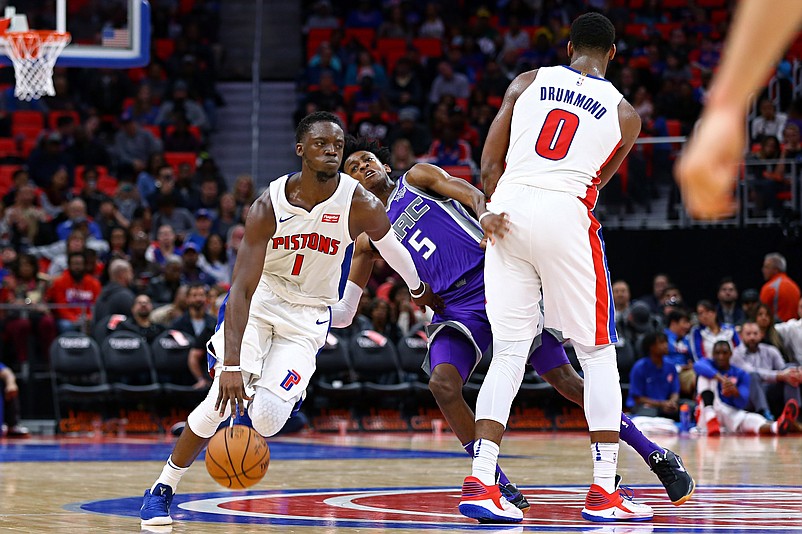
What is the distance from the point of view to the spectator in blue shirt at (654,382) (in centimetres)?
1361

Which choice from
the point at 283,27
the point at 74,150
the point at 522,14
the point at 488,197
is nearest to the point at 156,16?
the point at 283,27

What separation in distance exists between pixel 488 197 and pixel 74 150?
13.5 metres

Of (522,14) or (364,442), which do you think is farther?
(522,14)

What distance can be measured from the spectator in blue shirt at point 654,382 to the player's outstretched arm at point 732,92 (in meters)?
12.0

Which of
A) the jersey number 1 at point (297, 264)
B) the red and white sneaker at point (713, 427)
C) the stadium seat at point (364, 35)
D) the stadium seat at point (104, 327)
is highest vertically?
the stadium seat at point (364, 35)

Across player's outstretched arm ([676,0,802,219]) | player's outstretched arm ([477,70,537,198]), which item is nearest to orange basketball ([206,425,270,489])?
player's outstretched arm ([477,70,537,198])

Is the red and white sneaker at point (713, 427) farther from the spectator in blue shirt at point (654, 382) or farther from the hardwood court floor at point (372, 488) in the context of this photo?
the hardwood court floor at point (372, 488)

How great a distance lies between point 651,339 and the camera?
44.3 ft

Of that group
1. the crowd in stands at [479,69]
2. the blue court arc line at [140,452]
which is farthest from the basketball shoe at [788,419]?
the blue court arc line at [140,452]

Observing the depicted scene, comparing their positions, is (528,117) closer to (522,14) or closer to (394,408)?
(394,408)

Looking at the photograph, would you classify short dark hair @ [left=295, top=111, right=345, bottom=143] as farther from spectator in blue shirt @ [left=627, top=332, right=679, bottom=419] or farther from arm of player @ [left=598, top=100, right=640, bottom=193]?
spectator in blue shirt @ [left=627, top=332, right=679, bottom=419]

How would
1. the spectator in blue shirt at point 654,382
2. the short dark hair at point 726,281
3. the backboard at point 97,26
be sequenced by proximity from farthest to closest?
the short dark hair at point 726,281 < the spectator in blue shirt at point 654,382 < the backboard at point 97,26

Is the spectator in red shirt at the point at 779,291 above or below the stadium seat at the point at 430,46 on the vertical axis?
below

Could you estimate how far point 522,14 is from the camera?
72.6 ft
